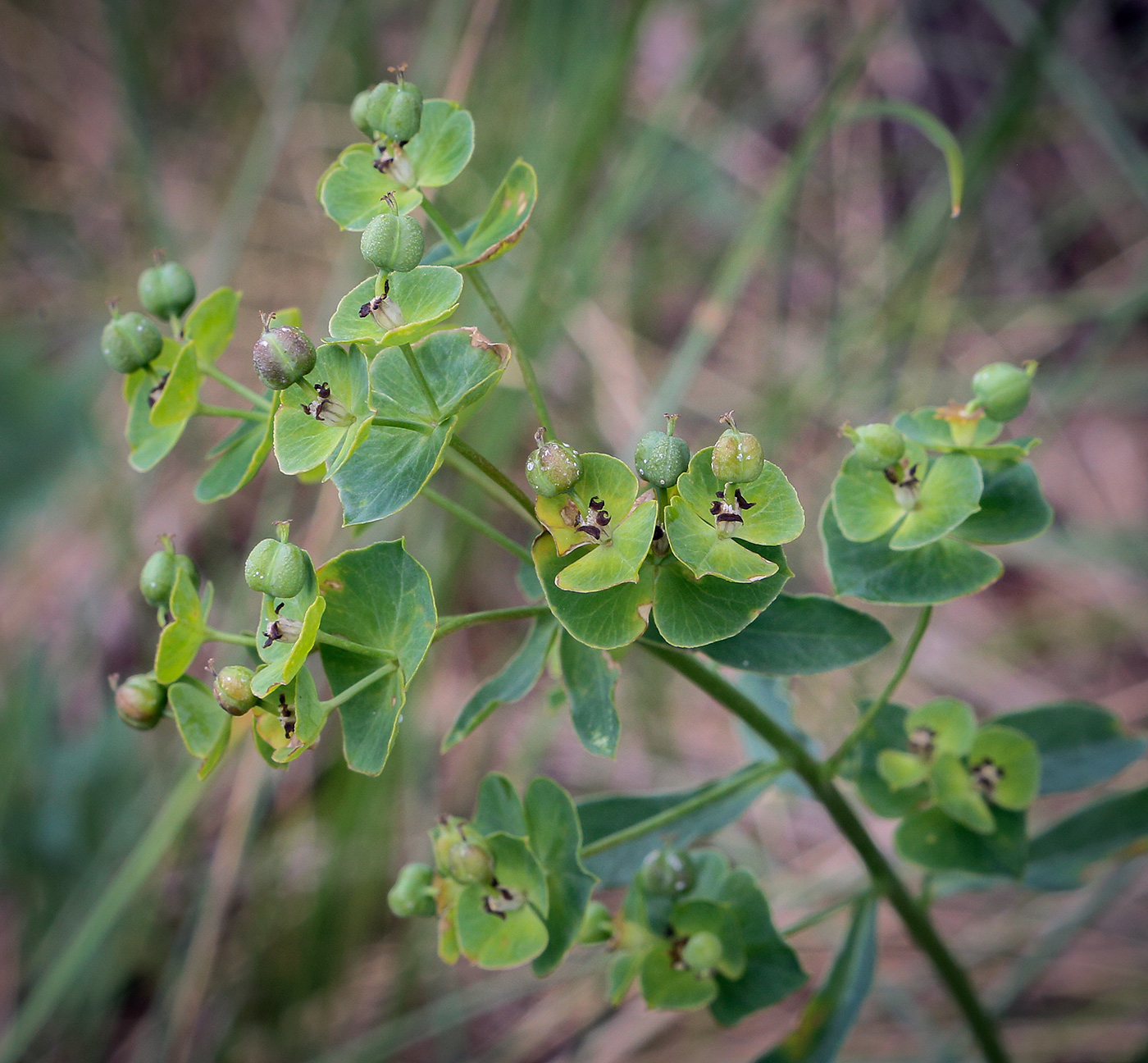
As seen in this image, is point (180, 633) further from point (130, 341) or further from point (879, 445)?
point (879, 445)

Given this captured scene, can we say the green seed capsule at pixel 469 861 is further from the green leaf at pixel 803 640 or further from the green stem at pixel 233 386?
the green stem at pixel 233 386

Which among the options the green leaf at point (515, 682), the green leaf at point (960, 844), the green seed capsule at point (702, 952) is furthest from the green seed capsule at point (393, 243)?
the green leaf at point (960, 844)

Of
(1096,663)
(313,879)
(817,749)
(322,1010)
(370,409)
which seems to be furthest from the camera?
(1096,663)

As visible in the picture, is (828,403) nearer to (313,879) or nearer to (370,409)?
(313,879)

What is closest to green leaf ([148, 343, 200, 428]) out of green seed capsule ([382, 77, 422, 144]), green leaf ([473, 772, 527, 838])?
green seed capsule ([382, 77, 422, 144])

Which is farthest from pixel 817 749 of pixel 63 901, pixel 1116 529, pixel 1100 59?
pixel 1100 59

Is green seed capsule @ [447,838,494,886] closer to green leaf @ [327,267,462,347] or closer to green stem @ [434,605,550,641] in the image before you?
green stem @ [434,605,550,641]

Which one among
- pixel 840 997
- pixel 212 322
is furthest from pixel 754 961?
pixel 212 322
